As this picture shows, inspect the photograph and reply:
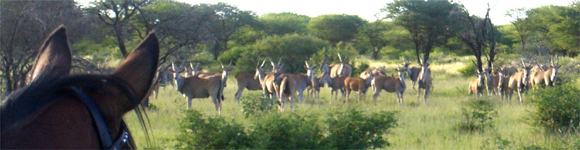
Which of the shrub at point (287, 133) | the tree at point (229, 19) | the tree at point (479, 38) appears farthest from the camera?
the tree at point (229, 19)

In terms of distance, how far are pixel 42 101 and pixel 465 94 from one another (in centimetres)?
1996

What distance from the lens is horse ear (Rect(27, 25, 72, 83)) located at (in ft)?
4.18

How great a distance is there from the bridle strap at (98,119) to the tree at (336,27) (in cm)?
4378

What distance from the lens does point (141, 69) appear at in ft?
4.47

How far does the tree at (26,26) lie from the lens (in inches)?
358

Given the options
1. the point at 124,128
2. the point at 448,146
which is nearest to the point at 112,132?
the point at 124,128

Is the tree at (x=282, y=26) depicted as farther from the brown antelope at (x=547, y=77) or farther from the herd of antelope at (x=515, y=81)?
the brown antelope at (x=547, y=77)

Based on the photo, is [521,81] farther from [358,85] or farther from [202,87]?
[202,87]

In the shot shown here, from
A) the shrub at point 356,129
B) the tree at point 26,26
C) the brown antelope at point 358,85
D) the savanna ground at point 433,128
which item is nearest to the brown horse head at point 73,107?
the savanna ground at point 433,128

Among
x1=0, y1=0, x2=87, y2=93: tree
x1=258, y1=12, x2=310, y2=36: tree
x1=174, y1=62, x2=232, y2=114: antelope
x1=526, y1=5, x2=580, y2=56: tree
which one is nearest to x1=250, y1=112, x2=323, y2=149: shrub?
x1=0, y1=0, x2=87, y2=93: tree

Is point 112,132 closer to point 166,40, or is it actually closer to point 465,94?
point 166,40

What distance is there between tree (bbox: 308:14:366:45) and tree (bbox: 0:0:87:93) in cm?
3537

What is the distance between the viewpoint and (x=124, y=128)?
50.5 inches

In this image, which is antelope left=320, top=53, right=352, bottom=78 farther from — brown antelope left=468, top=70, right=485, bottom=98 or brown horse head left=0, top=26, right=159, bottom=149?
brown horse head left=0, top=26, right=159, bottom=149
